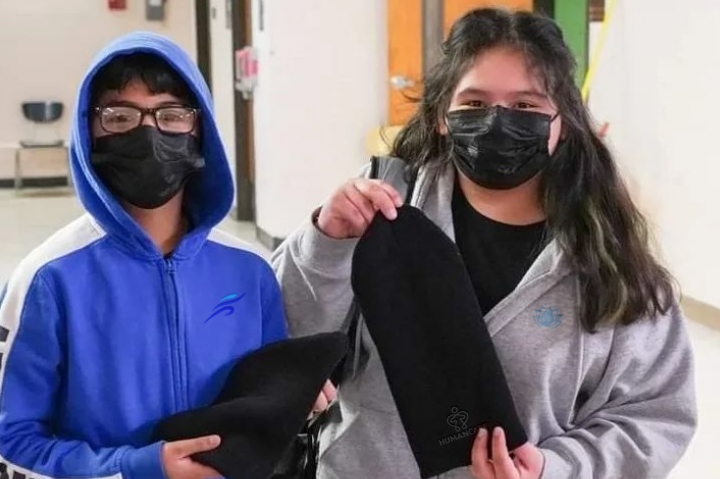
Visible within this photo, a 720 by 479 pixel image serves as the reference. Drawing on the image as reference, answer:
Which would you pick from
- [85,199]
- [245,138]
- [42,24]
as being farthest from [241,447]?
[42,24]

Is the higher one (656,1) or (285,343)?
(656,1)

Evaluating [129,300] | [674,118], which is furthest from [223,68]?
[129,300]

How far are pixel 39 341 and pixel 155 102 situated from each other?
35cm

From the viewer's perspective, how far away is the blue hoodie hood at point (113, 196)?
1.28 meters

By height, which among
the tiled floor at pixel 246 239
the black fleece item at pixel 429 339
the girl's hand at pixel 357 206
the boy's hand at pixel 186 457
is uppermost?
the girl's hand at pixel 357 206

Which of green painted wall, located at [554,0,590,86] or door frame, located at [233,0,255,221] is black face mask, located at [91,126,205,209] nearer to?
green painted wall, located at [554,0,590,86]

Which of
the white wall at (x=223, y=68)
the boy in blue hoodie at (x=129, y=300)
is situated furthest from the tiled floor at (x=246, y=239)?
the white wall at (x=223, y=68)

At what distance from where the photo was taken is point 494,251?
1.40 metres

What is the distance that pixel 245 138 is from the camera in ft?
23.9

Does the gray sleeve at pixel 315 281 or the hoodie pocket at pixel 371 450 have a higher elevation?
the gray sleeve at pixel 315 281

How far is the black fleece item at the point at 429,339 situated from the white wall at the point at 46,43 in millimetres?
8366

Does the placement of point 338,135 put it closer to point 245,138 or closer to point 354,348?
point 245,138

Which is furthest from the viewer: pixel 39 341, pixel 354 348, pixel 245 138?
pixel 245 138

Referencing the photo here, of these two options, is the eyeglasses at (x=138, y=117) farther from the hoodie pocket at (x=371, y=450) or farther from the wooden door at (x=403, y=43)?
the wooden door at (x=403, y=43)
